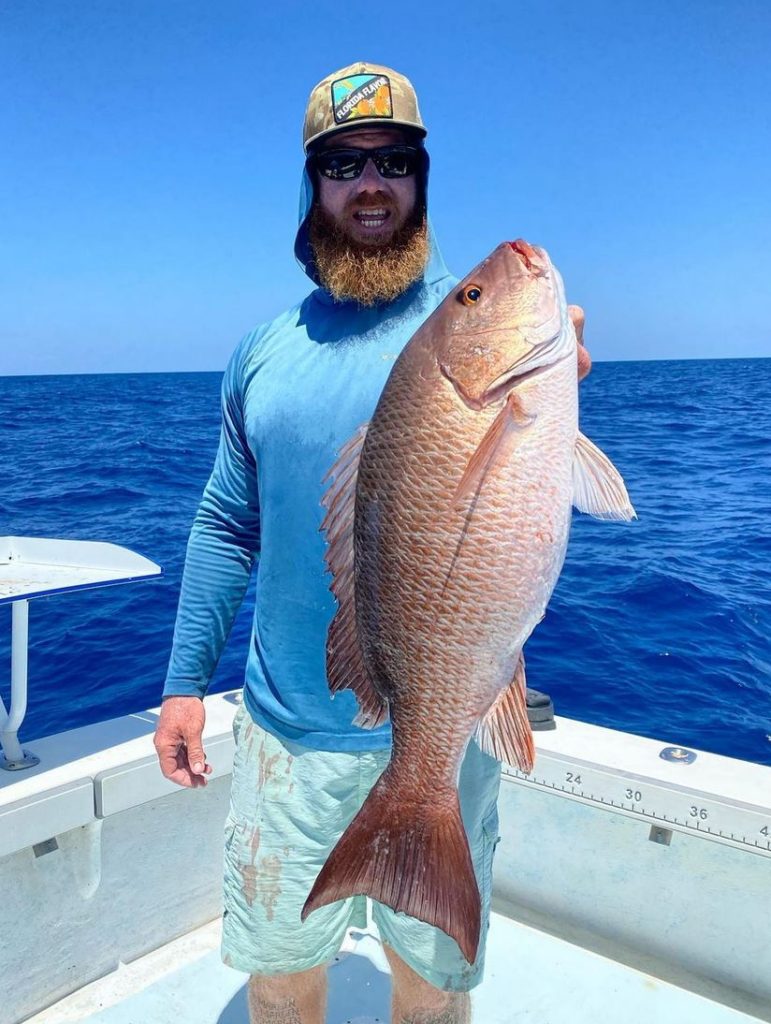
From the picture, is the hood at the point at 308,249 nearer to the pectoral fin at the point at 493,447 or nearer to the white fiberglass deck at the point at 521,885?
the pectoral fin at the point at 493,447

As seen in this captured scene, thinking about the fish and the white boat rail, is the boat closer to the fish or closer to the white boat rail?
the white boat rail

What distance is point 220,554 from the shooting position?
7.75ft

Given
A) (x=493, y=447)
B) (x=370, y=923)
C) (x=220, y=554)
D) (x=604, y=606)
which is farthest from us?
(x=604, y=606)

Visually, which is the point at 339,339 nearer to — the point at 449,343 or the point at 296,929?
the point at 449,343

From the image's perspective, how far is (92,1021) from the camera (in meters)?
2.92

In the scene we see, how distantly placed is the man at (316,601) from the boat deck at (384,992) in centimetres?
90

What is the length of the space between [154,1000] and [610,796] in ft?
6.04

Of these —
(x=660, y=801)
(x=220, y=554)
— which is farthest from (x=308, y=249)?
(x=660, y=801)

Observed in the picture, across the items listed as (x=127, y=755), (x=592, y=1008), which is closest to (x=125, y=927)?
(x=127, y=755)

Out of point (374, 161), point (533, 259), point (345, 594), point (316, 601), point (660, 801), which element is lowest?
point (660, 801)

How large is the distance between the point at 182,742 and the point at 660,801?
1.72 meters

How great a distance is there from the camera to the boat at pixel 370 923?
9.32 feet

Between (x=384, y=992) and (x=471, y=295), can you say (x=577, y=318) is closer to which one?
(x=471, y=295)

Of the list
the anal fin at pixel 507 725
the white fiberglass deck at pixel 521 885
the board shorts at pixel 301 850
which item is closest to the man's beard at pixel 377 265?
the anal fin at pixel 507 725
